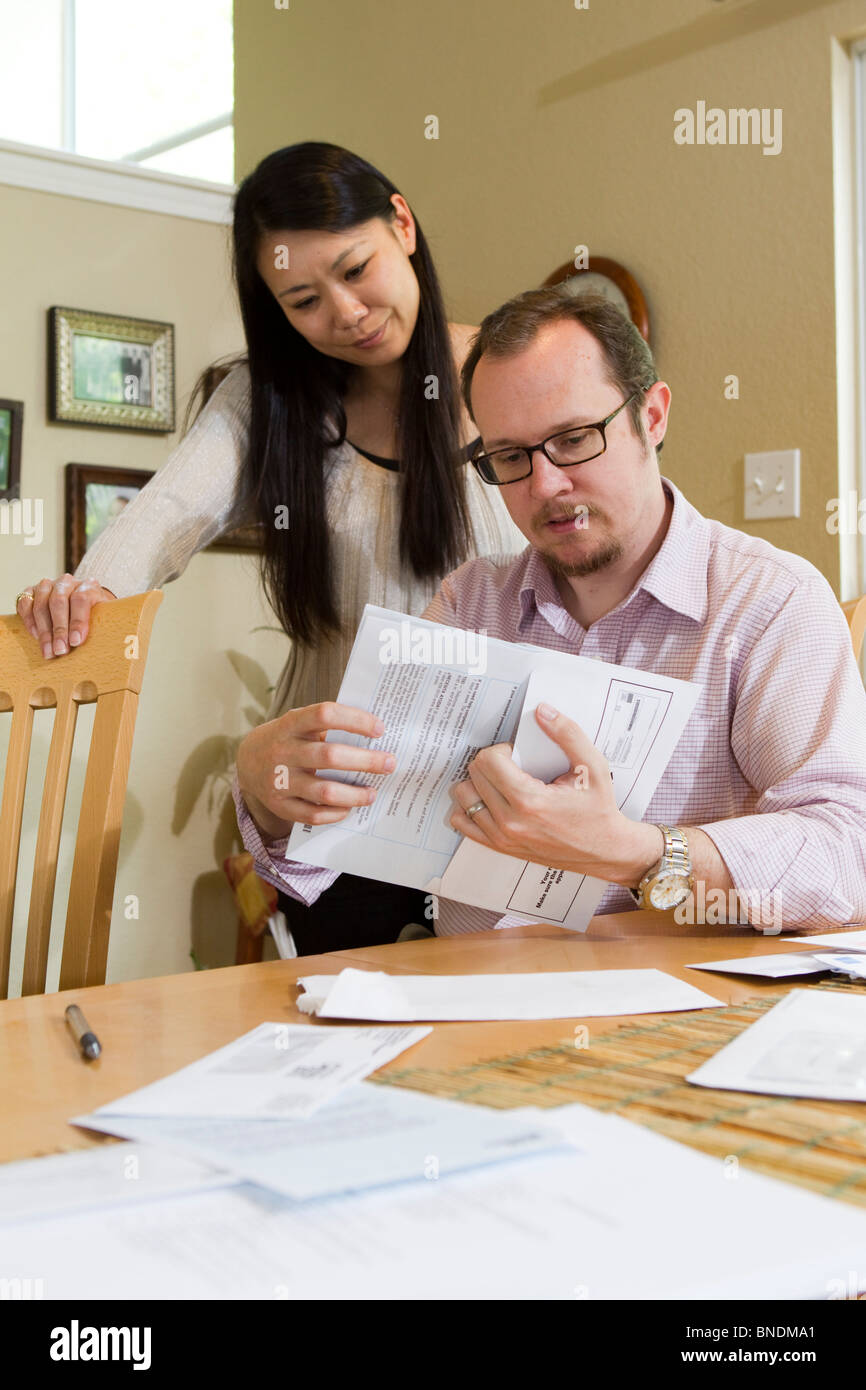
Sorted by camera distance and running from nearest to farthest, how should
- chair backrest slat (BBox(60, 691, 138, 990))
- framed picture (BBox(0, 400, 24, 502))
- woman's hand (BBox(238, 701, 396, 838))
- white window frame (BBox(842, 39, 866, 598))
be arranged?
woman's hand (BBox(238, 701, 396, 838)), chair backrest slat (BBox(60, 691, 138, 990)), white window frame (BBox(842, 39, 866, 598)), framed picture (BBox(0, 400, 24, 502))

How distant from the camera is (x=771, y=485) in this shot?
7.13 ft

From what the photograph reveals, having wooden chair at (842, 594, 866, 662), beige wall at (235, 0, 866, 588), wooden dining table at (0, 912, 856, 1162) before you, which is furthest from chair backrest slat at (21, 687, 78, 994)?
beige wall at (235, 0, 866, 588)

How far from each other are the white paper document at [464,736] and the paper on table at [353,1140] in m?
0.44

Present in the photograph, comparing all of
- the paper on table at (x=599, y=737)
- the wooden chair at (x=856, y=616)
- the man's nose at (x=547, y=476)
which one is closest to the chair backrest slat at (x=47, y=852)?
the paper on table at (x=599, y=737)

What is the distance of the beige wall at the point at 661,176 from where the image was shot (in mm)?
2115

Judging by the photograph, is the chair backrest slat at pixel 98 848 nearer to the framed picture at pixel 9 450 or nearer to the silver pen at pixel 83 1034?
the silver pen at pixel 83 1034

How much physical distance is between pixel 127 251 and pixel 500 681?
6.31 feet

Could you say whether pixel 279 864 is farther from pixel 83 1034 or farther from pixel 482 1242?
pixel 482 1242

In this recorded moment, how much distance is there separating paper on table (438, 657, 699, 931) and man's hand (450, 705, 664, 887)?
17 mm

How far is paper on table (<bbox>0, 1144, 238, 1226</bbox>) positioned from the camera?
0.54 meters

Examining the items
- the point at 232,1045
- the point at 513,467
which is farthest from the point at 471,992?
the point at 513,467

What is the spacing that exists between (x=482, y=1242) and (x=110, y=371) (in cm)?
234

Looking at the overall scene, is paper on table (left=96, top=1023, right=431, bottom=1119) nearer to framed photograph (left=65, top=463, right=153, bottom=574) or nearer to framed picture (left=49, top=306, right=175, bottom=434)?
framed photograph (left=65, top=463, right=153, bottom=574)

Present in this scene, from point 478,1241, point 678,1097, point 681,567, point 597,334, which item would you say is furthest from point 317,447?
point 478,1241
